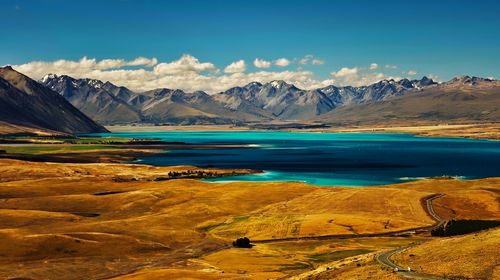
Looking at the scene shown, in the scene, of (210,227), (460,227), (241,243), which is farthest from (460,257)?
(210,227)

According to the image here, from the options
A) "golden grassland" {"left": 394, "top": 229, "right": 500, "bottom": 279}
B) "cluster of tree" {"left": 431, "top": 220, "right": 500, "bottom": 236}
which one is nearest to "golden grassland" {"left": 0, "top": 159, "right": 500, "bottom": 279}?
"golden grassland" {"left": 394, "top": 229, "right": 500, "bottom": 279}

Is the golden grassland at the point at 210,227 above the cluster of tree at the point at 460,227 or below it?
below

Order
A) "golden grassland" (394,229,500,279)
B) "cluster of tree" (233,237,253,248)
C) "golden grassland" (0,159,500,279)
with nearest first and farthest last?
"golden grassland" (394,229,500,279) → "golden grassland" (0,159,500,279) → "cluster of tree" (233,237,253,248)

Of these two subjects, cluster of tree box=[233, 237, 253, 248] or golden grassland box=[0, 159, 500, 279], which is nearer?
golden grassland box=[0, 159, 500, 279]

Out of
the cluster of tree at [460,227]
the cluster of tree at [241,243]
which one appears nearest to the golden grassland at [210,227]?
the cluster of tree at [241,243]

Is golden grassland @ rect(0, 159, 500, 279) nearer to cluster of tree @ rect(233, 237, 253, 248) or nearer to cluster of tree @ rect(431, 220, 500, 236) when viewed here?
cluster of tree @ rect(233, 237, 253, 248)

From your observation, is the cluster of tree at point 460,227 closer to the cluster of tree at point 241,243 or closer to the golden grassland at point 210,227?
→ the golden grassland at point 210,227
